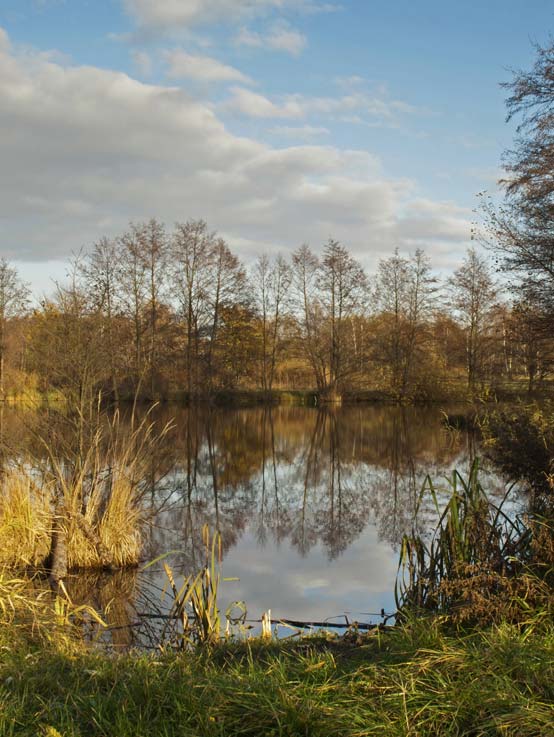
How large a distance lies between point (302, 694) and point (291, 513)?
9797 mm

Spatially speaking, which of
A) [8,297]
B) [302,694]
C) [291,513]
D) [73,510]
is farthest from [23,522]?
[8,297]

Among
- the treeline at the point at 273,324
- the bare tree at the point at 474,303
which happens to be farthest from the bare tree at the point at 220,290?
the bare tree at the point at 474,303

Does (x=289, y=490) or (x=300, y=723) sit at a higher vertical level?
(x=300, y=723)

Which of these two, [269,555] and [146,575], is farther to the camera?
[269,555]

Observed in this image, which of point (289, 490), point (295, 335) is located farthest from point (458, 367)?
point (289, 490)

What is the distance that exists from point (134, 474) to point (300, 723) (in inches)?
224

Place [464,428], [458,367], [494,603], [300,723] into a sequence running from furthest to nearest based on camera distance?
1. [458,367]
2. [464,428]
3. [494,603]
4. [300,723]

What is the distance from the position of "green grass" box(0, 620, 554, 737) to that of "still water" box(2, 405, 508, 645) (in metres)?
2.34

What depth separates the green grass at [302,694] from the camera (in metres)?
2.96

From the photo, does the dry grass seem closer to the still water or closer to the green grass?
the still water

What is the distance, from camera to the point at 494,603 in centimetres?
451

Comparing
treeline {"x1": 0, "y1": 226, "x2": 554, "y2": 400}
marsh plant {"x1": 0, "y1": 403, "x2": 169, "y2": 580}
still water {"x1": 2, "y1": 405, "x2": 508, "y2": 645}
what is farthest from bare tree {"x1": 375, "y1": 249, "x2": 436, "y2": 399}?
marsh plant {"x1": 0, "y1": 403, "x2": 169, "y2": 580}

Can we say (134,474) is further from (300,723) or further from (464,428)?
(464,428)

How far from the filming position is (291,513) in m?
13.0
